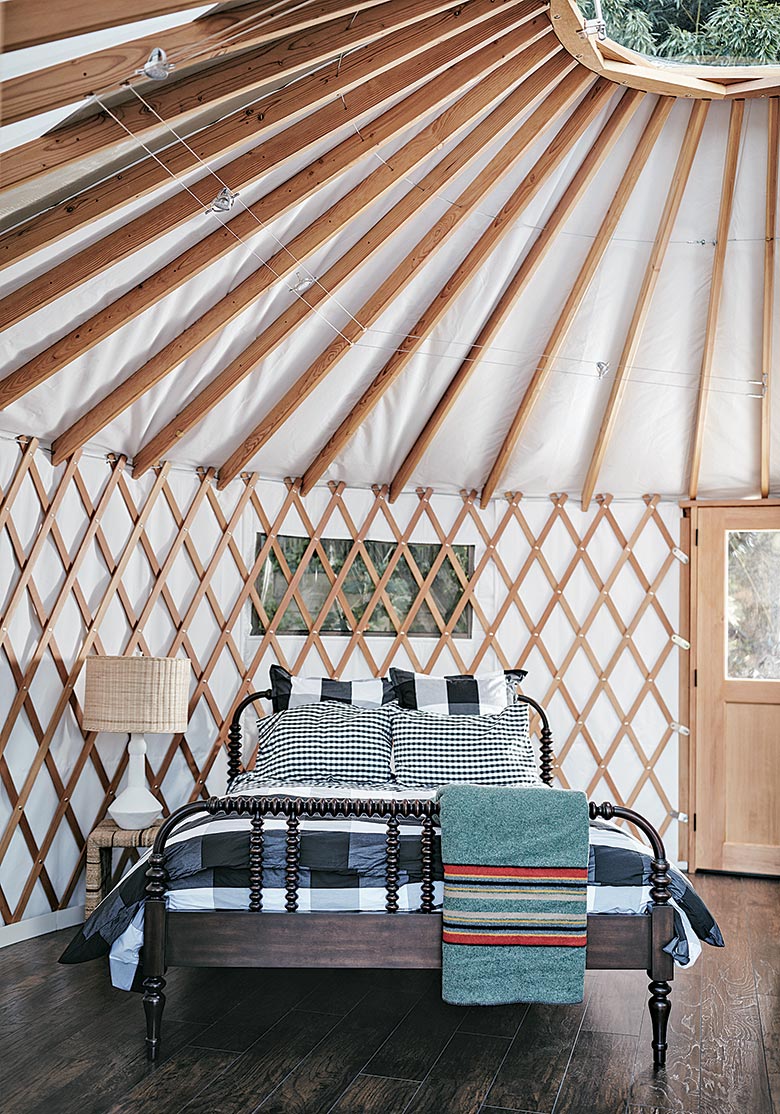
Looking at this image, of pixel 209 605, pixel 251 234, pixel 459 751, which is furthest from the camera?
pixel 209 605

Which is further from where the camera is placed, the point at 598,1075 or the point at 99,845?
the point at 99,845

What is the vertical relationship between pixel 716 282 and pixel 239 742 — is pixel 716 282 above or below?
above

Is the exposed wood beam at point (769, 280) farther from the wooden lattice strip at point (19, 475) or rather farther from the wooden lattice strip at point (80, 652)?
the wooden lattice strip at point (19, 475)

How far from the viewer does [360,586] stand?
18.1ft

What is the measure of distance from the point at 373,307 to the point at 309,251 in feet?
1.86

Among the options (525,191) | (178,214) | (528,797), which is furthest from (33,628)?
(525,191)

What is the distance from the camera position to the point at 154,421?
4.51 metres

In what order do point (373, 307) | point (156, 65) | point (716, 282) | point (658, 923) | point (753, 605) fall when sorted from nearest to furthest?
point (156, 65) < point (658, 923) < point (373, 307) < point (716, 282) < point (753, 605)

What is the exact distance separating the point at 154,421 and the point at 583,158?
6.80ft

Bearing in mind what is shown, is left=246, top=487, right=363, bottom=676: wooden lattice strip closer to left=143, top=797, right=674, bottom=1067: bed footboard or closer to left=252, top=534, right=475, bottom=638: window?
left=252, top=534, right=475, bottom=638: window

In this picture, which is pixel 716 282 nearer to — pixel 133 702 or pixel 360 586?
pixel 360 586

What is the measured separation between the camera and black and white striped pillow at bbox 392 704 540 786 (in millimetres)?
4188

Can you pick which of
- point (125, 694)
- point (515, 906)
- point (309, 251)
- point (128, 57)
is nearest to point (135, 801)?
point (125, 694)

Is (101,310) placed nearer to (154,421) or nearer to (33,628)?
(154,421)
